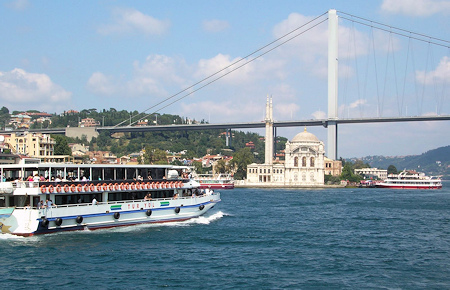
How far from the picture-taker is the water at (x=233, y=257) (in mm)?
17766

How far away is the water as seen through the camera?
17.8 meters

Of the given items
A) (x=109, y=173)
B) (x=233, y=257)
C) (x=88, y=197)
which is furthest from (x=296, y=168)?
(x=233, y=257)

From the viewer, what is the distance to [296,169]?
107m

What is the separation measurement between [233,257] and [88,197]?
8.45 m

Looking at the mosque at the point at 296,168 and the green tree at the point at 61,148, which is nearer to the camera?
the green tree at the point at 61,148

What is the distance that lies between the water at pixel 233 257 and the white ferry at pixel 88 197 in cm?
64

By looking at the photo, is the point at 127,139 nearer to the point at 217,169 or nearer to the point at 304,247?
the point at 217,169

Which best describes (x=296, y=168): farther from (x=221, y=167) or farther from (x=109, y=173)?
(x=109, y=173)

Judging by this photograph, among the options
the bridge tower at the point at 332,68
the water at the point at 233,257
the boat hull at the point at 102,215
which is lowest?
the water at the point at 233,257

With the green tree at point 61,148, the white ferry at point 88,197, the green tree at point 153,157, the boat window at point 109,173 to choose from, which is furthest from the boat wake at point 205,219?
the green tree at point 153,157

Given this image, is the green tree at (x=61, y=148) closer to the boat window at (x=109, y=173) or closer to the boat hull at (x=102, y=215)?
the boat hull at (x=102, y=215)

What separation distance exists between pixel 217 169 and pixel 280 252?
87.7 meters

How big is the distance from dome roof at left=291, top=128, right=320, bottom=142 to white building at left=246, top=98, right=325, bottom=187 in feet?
1.32

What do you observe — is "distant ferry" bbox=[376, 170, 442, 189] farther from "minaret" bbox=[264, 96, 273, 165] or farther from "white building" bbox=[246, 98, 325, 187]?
"minaret" bbox=[264, 96, 273, 165]
